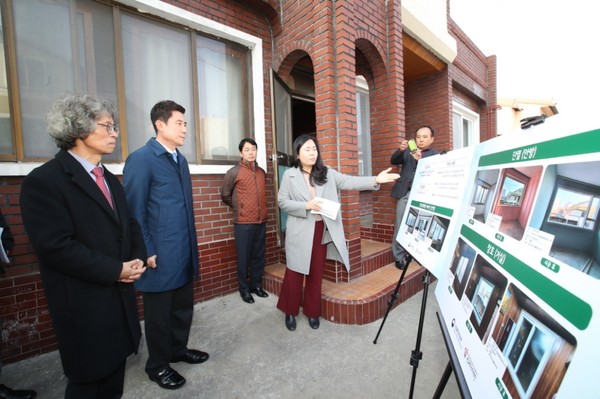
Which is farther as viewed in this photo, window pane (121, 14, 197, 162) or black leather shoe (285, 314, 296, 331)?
window pane (121, 14, 197, 162)

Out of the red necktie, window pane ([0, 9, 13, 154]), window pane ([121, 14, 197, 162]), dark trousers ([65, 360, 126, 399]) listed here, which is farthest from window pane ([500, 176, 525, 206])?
window pane ([0, 9, 13, 154])

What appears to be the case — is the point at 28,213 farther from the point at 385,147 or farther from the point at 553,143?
the point at 385,147

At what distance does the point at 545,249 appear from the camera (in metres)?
0.83

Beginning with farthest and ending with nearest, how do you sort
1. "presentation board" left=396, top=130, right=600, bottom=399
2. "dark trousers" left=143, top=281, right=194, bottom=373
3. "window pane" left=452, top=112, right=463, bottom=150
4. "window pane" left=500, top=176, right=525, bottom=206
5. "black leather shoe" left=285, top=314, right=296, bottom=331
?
1. "window pane" left=452, top=112, right=463, bottom=150
2. "black leather shoe" left=285, top=314, right=296, bottom=331
3. "dark trousers" left=143, top=281, right=194, bottom=373
4. "window pane" left=500, top=176, right=525, bottom=206
5. "presentation board" left=396, top=130, right=600, bottom=399

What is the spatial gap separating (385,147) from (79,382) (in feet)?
14.3

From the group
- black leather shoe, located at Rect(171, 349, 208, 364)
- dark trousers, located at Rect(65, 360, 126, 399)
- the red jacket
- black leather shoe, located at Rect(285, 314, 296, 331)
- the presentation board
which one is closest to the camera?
the presentation board

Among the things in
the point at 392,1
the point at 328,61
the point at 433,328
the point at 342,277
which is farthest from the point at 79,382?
the point at 392,1

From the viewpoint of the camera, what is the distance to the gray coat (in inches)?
108

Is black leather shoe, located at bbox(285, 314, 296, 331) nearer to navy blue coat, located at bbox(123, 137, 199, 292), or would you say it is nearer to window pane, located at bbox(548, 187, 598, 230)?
navy blue coat, located at bbox(123, 137, 199, 292)

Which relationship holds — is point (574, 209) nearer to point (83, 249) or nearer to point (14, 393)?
point (83, 249)

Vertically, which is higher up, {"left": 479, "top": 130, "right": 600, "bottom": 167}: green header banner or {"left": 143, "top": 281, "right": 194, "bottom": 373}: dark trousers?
→ {"left": 479, "top": 130, "right": 600, "bottom": 167}: green header banner

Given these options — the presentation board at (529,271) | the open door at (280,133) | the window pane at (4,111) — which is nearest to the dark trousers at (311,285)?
the open door at (280,133)

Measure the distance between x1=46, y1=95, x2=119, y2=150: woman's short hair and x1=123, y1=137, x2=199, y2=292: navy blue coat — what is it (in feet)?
1.64

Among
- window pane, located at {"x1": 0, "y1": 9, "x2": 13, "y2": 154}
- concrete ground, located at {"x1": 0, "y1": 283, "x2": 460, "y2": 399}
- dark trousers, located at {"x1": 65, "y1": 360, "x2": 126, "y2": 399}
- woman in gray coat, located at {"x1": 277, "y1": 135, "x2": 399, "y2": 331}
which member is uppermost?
window pane, located at {"x1": 0, "y1": 9, "x2": 13, "y2": 154}
